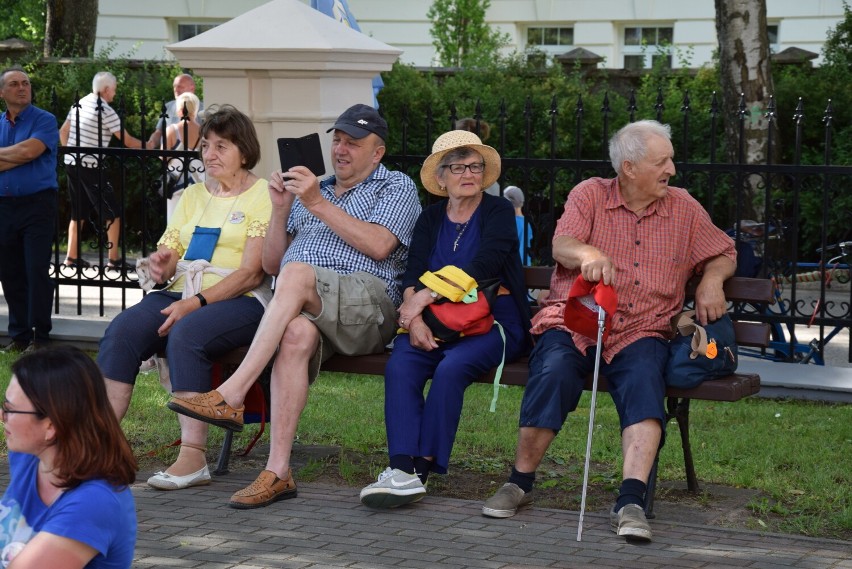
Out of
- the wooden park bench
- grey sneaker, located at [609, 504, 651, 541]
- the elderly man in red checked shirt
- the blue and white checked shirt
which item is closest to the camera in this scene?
grey sneaker, located at [609, 504, 651, 541]

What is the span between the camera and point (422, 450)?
5.44 m

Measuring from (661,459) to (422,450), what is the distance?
136 cm

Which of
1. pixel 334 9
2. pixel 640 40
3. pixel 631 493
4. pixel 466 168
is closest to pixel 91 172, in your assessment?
pixel 334 9

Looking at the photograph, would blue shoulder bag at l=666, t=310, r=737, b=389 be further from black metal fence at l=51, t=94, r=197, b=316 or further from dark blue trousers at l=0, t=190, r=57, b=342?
dark blue trousers at l=0, t=190, r=57, b=342

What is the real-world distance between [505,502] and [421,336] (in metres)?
0.78

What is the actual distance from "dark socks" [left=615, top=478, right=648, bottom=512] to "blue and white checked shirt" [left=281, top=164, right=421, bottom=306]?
4.67ft

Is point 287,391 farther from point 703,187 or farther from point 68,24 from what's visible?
point 68,24

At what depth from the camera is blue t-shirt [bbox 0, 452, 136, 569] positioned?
10.1ft

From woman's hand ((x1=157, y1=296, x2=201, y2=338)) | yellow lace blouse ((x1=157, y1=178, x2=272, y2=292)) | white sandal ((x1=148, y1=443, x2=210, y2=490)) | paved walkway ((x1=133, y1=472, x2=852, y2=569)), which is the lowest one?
paved walkway ((x1=133, y1=472, x2=852, y2=569))

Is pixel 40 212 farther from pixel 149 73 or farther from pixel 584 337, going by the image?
pixel 149 73

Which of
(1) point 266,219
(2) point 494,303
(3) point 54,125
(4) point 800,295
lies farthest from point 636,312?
(4) point 800,295

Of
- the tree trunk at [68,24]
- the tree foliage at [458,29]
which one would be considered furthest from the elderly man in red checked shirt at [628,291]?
the tree foliage at [458,29]

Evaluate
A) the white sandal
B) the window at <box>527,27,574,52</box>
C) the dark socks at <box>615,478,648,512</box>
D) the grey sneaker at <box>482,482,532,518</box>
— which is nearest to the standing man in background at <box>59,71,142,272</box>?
the white sandal

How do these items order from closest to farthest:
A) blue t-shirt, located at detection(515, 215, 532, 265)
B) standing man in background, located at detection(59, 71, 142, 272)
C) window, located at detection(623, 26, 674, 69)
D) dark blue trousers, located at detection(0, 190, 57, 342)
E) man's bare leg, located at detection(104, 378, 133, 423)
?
man's bare leg, located at detection(104, 378, 133, 423)
blue t-shirt, located at detection(515, 215, 532, 265)
dark blue trousers, located at detection(0, 190, 57, 342)
standing man in background, located at detection(59, 71, 142, 272)
window, located at detection(623, 26, 674, 69)
